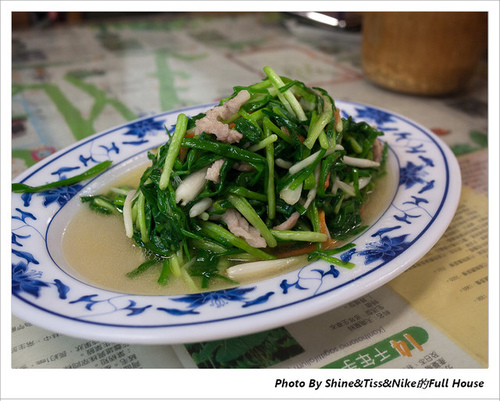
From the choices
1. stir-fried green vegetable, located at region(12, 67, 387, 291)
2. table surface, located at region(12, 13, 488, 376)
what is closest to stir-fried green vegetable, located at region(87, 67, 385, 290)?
stir-fried green vegetable, located at region(12, 67, 387, 291)

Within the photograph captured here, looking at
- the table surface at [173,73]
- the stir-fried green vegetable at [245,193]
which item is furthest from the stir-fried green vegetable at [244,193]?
the table surface at [173,73]

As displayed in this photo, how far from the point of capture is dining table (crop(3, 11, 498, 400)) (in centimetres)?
142

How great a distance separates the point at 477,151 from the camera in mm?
2648

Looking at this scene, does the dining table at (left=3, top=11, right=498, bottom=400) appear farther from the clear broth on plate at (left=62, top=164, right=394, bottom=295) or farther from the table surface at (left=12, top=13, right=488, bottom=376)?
the clear broth on plate at (left=62, top=164, right=394, bottom=295)

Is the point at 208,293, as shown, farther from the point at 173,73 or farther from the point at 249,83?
the point at 173,73

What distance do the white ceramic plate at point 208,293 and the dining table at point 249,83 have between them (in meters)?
0.17

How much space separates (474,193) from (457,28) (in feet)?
3.90

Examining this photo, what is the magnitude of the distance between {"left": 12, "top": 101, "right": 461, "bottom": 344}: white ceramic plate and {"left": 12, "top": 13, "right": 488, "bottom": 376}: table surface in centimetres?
59

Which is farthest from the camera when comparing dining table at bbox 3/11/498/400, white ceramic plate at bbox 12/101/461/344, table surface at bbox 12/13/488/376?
table surface at bbox 12/13/488/376

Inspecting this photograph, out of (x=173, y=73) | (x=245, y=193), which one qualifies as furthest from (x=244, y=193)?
(x=173, y=73)

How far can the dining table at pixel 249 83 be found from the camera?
142 centimetres

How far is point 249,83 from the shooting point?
360 centimetres
